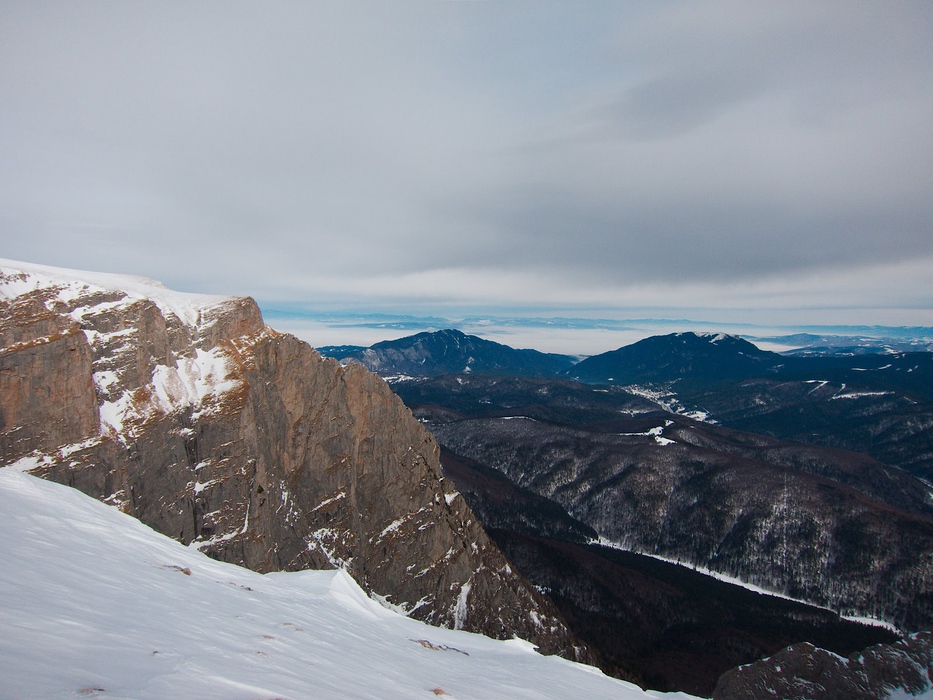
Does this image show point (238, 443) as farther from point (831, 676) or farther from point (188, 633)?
point (831, 676)

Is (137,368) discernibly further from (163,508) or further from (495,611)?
(495,611)

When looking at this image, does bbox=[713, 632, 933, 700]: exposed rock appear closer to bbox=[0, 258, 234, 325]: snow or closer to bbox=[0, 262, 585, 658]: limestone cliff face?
bbox=[0, 262, 585, 658]: limestone cliff face

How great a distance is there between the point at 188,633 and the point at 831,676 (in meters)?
92.9

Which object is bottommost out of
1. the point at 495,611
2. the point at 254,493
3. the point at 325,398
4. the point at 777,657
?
the point at 495,611

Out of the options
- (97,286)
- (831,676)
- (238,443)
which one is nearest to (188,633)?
(238,443)

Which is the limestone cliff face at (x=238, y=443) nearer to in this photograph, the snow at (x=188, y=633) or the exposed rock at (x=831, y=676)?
the exposed rock at (x=831, y=676)

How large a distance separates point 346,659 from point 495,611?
10978cm

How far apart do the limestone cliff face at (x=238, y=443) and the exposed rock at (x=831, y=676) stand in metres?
50.3

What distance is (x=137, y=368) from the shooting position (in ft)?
256

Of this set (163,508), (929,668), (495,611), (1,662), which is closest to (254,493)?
(163,508)

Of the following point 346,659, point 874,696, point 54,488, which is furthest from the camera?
point 874,696

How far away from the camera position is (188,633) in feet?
40.2

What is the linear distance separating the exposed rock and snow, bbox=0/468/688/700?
5820 centimetres

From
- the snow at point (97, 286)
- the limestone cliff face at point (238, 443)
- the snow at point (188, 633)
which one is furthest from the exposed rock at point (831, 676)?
the snow at point (97, 286)
